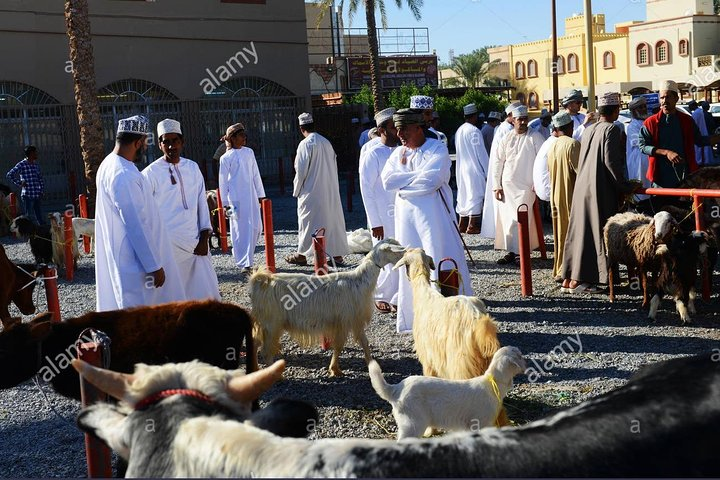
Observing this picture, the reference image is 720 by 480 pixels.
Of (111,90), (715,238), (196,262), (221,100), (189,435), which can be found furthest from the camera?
(221,100)

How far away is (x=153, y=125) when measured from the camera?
2458cm

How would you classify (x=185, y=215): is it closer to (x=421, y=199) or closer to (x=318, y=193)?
(x=421, y=199)

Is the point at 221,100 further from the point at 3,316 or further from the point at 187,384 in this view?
the point at 187,384

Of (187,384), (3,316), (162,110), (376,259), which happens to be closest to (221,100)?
(162,110)

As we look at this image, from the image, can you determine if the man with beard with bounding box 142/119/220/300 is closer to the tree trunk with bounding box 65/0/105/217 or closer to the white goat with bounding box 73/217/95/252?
the white goat with bounding box 73/217/95/252

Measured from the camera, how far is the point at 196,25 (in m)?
26.0

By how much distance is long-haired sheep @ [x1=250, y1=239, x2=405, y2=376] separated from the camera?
21.6 feet

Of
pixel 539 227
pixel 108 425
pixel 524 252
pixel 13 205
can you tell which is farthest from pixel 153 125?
pixel 108 425

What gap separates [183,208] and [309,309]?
1.27 m

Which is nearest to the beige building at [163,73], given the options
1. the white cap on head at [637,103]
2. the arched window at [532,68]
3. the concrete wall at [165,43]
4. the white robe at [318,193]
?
the concrete wall at [165,43]

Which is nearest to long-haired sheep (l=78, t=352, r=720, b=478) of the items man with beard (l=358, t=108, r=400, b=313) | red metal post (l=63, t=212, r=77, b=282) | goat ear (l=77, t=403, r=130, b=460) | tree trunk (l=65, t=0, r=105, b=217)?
goat ear (l=77, t=403, r=130, b=460)

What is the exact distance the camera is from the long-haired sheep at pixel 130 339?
4.87m

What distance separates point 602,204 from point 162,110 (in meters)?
18.9

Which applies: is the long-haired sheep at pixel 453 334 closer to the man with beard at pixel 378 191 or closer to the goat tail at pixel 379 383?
the goat tail at pixel 379 383
